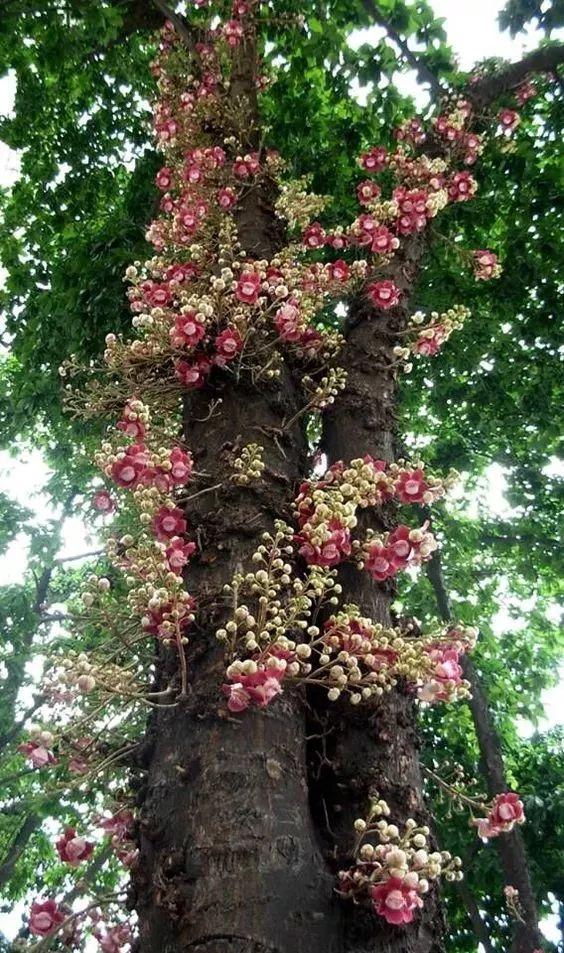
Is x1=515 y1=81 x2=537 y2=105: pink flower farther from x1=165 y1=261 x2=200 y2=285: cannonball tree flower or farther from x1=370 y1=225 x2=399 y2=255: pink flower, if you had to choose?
x1=165 y1=261 x2=200 y2=285: cannonball tree flower

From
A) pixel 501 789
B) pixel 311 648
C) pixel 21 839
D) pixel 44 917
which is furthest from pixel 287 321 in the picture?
pixel 21 839

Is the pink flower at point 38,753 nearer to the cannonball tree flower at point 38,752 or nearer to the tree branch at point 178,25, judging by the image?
the cannonball tree flower at point 38,752

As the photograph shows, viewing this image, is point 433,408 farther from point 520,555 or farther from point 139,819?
point 139,819

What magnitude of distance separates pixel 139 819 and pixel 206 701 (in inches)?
12.9

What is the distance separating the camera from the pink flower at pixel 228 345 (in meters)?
2.67

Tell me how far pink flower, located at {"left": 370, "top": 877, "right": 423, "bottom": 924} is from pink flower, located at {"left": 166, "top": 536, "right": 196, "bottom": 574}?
3.24ft

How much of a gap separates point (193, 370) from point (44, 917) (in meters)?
1.87

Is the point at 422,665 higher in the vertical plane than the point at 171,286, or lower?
lower

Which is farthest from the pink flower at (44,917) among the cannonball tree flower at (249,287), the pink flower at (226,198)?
the pink flower at (226,198)

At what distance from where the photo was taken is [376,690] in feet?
6.32

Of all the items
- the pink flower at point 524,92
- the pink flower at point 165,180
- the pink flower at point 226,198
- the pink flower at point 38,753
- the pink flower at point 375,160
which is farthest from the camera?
the pink flower at point 524,92

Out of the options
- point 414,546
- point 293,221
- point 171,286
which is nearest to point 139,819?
point 414,546

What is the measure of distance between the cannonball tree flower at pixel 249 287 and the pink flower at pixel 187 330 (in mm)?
199

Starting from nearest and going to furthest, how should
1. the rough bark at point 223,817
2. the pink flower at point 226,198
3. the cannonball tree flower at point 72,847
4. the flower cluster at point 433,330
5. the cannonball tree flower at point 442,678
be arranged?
the rough bark at point 223,817 < the cannonball tree flower at point 72,847 < the cannonball tree flower at point 442,678 < the flower cluster at point 433,330 < the pink flower at point 226,198
